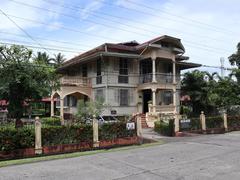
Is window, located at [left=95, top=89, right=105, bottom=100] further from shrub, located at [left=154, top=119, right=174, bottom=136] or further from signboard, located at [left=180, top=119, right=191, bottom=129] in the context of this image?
signboard, located at [left=180, top=119, right=191, bottom=129]

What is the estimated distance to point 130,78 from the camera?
29.0m

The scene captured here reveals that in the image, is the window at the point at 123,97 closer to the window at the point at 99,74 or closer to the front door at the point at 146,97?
the window at the point at 99,74

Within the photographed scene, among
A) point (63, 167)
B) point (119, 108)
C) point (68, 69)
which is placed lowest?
point (63, 167)

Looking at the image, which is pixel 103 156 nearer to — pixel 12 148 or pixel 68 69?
pixel 12 148

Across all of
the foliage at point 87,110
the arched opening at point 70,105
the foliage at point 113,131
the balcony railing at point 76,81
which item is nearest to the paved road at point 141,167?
the foliage at point 113,131

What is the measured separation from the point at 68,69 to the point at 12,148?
23617 millimetres

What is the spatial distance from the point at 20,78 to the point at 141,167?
475 inches

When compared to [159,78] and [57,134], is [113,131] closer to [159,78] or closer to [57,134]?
[57,134]

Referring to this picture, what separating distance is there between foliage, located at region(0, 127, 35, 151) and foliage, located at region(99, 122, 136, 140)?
3.68 meters

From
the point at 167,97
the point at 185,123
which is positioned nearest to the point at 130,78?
the point at 167,97

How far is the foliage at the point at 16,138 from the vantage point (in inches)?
471

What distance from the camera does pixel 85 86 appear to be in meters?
29.3

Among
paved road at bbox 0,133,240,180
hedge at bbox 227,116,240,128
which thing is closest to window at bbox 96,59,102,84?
hedge at bbox 227,116,240,128

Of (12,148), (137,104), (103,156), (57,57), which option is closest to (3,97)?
(12,148)
